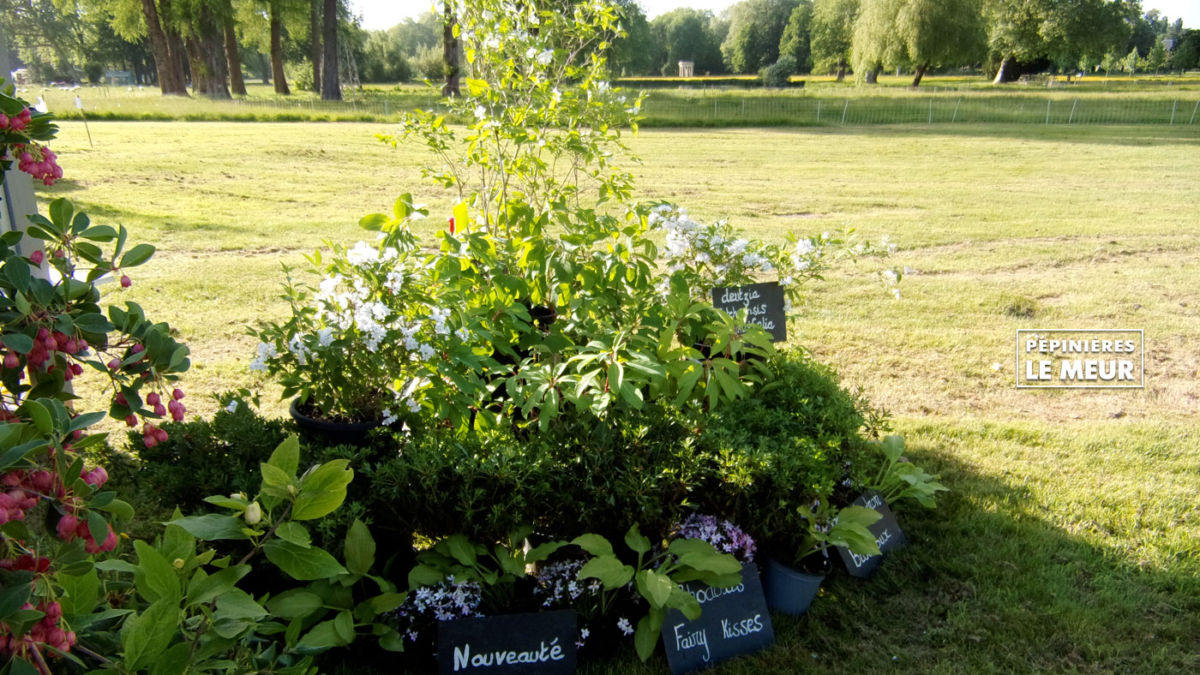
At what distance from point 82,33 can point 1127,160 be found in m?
58.1

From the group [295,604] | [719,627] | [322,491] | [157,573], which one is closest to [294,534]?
[322,491]

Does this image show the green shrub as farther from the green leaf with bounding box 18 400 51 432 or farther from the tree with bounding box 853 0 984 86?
the green leaf with bounding box 18 400 51 432

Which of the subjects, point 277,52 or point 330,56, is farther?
point 277,52

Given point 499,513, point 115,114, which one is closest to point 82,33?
point 115,114

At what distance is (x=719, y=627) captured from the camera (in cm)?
219

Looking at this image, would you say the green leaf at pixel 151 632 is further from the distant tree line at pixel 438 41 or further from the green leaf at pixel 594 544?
the distant tree line at pixel 438 41

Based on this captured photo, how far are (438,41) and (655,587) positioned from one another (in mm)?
52650

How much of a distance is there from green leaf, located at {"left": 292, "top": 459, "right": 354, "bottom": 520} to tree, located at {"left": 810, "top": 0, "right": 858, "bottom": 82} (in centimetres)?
5138

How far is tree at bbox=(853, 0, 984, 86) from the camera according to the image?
3167 centimetres

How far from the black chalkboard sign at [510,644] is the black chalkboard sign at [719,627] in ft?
0.95

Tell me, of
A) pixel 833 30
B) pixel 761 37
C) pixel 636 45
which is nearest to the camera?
pixel 833 30

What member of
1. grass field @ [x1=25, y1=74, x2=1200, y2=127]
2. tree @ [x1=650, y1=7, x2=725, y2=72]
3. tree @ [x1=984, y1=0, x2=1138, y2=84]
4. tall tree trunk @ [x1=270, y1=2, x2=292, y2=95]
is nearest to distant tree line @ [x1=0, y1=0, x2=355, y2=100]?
tall tree trunk @ [x1=270, y1=2, x2=292, y2=95]

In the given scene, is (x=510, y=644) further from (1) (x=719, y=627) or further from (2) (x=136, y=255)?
(2) (x=136, y=255)

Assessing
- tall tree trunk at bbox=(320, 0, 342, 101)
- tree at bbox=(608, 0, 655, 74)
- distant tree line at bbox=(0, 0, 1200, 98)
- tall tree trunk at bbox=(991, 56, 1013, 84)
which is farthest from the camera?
tree at bbox=(608, 0, 655, 74)
